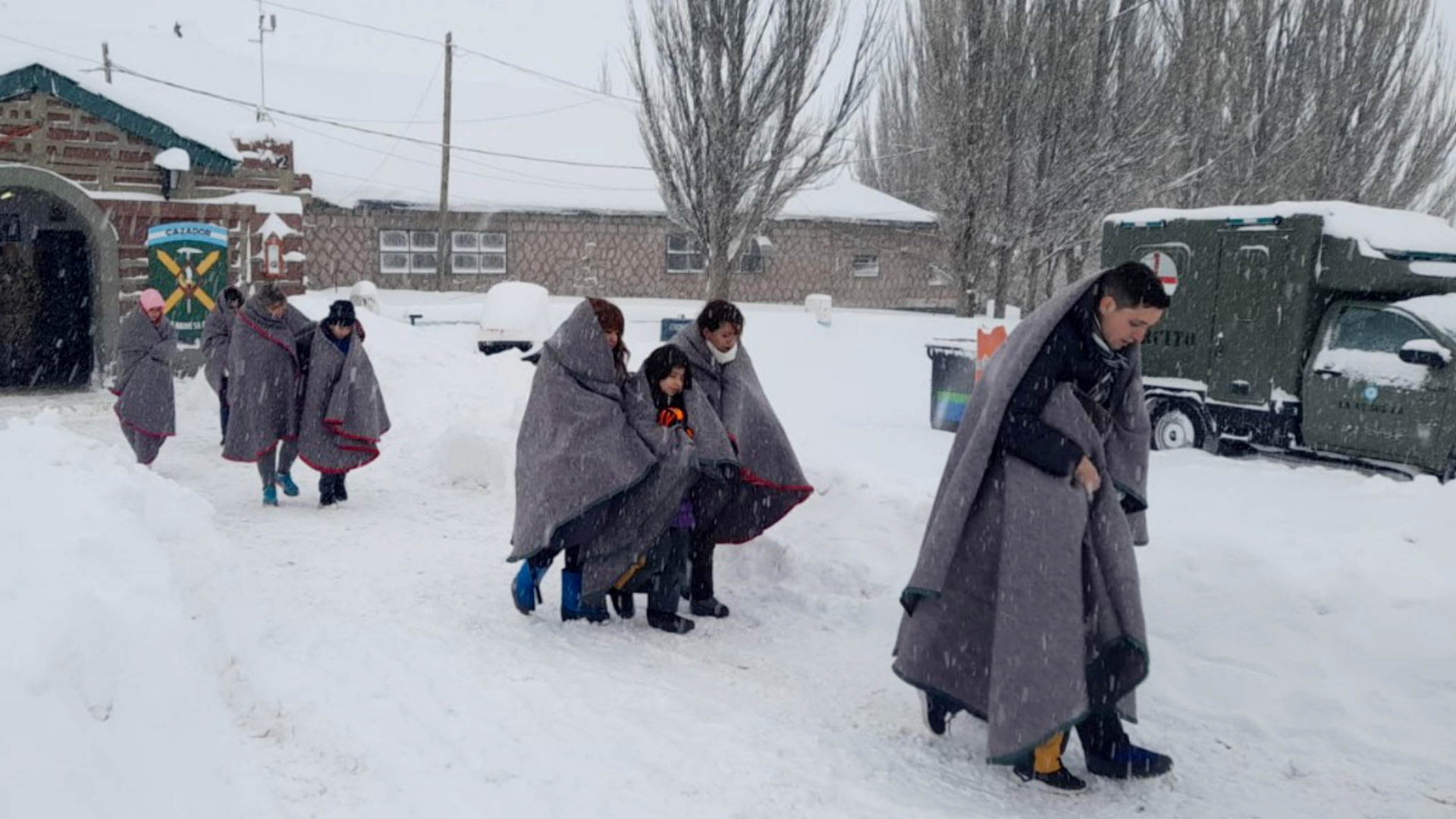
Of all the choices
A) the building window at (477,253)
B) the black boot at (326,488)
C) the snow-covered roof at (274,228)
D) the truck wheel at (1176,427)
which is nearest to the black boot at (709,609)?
the black boot at (326,488)

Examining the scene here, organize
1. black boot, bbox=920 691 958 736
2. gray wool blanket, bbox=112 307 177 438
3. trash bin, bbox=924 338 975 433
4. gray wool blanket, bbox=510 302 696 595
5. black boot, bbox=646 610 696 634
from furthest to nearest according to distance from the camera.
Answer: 1. trash bin, bbox=924 338 975 433
2. gray wool blanket, bbox=112 307 177 438
3. black boot, bbox=646 610 696 634
4. gray wool blanket, bbox=510 302 696 595
5. black boot, bbox=920 691 958 736

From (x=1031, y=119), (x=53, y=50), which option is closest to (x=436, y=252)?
(x=53, y=50)

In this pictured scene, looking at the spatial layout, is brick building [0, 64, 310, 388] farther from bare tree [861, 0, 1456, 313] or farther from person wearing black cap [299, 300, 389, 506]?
bare tree [861, 0, 1456, 313]

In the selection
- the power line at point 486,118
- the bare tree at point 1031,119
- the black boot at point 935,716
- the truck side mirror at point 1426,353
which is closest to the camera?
the black boot at point 935,716

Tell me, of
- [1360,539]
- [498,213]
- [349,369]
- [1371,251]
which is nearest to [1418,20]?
[1371,251]

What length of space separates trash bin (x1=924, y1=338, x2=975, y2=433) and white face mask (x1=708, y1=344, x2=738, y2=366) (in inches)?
271

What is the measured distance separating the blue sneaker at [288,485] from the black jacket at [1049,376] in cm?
671

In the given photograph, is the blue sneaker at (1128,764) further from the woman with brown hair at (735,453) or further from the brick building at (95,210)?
the brick building at (95,210)

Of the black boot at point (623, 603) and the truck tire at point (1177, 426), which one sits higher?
the truck tire at point (1177, 426)

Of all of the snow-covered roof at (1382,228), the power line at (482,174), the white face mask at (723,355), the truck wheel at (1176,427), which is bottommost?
the truck wheel at (1176,427)

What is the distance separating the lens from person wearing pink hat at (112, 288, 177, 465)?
9.63 m

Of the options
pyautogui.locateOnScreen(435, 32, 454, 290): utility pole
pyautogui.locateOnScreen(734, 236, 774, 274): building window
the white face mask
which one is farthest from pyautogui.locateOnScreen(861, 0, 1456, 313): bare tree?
the white face mask

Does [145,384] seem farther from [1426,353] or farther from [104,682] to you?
Result: [1426,353]

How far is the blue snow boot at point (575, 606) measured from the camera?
5891 mm
